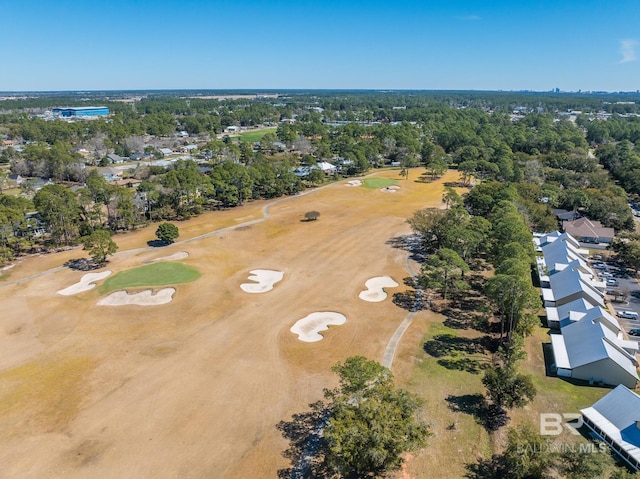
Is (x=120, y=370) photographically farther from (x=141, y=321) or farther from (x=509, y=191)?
(x=509, y=191)

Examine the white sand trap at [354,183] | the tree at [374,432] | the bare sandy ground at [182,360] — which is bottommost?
the bare sandy ground at [182,360]

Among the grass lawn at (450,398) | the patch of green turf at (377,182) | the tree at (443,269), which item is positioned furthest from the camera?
the patch of green turf at (377,182)

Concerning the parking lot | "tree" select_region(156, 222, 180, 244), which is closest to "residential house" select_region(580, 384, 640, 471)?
the parking lot

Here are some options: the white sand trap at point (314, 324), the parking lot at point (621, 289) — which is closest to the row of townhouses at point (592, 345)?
the parking lot at point (621, 289)

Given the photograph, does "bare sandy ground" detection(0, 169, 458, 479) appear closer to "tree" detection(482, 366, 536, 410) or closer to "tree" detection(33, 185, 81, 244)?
"tree" detection(33, 185, 81, 244)

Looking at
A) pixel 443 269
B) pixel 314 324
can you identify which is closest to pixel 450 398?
pixel 314 324

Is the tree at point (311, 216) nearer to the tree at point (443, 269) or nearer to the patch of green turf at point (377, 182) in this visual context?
the patch of green turf at point (377, 182)

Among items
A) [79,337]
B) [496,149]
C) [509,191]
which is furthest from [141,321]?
[496,149]

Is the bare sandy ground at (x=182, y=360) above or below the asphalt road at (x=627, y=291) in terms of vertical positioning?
below
